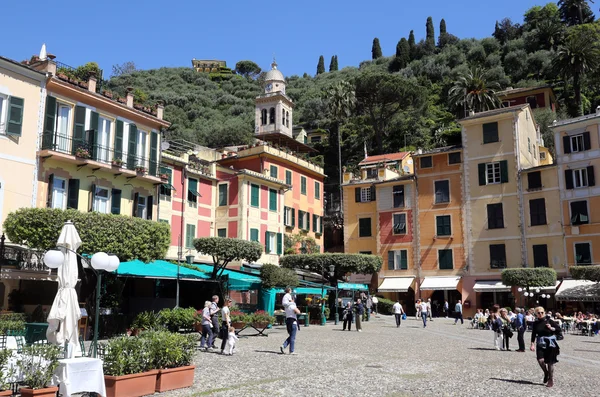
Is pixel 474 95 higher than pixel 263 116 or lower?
higher

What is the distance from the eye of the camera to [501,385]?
11219mm

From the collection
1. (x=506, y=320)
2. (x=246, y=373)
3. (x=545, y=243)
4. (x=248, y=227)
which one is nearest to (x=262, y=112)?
(x=248, y=227)

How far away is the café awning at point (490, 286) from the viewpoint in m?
38.7

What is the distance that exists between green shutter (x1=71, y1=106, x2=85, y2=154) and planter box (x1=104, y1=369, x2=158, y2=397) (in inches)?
687

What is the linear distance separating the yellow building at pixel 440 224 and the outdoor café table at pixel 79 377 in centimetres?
3552

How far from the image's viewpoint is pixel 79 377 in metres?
8.38

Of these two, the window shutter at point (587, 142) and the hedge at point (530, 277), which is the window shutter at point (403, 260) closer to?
the hedge at point (530, 277)

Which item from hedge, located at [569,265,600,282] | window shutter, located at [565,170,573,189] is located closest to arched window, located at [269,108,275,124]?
window shutter, located at [565,170,573,189]

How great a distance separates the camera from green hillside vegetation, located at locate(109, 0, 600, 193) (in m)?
61.7

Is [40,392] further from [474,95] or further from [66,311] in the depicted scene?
[474,95]

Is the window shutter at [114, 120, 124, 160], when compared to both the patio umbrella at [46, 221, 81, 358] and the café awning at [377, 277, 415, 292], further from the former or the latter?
the café awning at [377, 277, 415, 292]

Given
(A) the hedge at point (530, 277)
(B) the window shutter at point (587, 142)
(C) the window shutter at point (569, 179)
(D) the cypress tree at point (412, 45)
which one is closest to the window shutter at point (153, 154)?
(A) the hedge at point (530, 277)

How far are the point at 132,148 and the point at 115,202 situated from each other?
2.83 metres

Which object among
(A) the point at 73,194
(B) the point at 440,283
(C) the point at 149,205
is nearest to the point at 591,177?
(B) the point at 440,283
